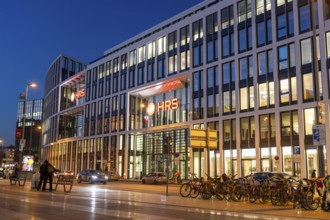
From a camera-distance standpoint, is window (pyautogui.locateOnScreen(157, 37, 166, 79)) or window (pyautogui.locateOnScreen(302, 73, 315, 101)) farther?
window (pyautogui.locateOnScreen(157, 37, 166, 79))

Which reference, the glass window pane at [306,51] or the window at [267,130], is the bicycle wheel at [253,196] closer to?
the window at [267,130]

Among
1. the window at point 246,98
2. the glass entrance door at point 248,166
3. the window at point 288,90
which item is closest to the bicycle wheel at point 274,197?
the window at point 288,90

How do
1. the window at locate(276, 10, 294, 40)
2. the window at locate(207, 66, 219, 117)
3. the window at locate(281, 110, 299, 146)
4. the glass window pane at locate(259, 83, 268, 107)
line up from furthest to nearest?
1. the window at locate(207, 66, 219, 117)
2. the glass window pane at locate(259, 83, 268, 107)
3. the window at locate(276, 10, 294, 40)
4. the window at locate(281, 110, 299, 146)

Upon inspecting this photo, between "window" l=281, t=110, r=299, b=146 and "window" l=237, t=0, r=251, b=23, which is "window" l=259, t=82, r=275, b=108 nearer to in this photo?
"window" l=281, t=110, r=299, b=146

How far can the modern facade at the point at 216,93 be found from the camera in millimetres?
40438

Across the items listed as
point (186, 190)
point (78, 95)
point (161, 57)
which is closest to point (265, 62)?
point (161, 57)

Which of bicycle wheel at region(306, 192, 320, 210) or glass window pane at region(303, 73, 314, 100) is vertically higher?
glass window pane at region(303, 73, 314, 100)

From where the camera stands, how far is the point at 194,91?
53594 millimetres

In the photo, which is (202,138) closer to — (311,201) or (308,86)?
(311,201)

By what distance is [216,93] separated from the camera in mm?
50094

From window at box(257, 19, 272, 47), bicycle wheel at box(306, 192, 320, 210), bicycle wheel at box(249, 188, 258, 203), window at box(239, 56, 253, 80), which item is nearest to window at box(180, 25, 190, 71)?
window at box(239, 56, 253, 80)

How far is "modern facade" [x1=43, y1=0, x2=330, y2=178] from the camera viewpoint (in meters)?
40.4

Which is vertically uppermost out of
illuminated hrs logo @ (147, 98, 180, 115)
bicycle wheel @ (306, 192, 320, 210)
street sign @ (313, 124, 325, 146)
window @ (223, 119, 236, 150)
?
illuminated hrs logo @ (147, 98, 180, 115)

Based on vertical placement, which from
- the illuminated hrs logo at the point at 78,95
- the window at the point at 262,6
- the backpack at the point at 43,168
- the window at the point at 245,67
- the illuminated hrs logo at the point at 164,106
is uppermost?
the window at the point at 262,6
